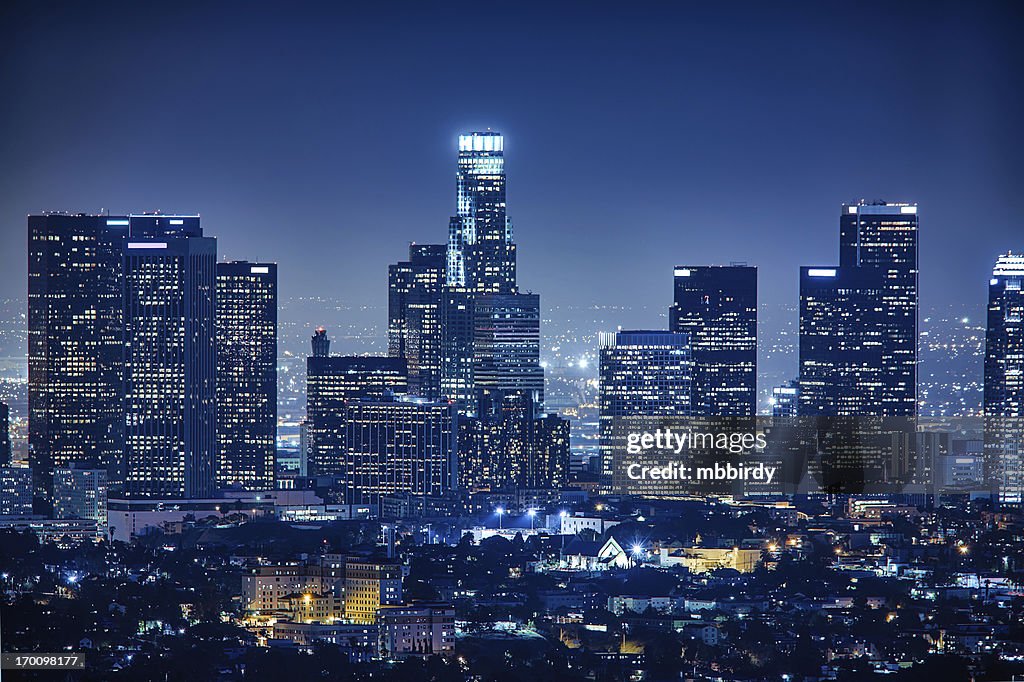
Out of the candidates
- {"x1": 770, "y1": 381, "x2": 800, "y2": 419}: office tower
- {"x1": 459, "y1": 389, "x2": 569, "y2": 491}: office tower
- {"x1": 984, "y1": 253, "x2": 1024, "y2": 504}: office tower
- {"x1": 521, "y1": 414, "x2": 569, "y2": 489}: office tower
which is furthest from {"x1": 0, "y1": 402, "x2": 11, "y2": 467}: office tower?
{"x1": 984, "y1": 253, "x2": 1024, "y2": 504}: office tower

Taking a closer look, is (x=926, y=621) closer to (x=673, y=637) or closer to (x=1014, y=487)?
(x=673, y=637)

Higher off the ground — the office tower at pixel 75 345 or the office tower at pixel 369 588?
the office tower at pixel 75 345

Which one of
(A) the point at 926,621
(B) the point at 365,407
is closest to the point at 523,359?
(B) the point at 365,407

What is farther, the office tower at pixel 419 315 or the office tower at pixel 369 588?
the office tower at pixel 419 315

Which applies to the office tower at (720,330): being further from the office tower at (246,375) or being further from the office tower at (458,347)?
the office tower at (246,375)

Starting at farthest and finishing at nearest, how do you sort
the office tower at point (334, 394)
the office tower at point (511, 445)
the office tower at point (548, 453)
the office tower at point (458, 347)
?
the office tower at point (458, 347)
the office tower at point (334, 394)
the office tower at point (511, 445)
the office tower at point (548, 453)

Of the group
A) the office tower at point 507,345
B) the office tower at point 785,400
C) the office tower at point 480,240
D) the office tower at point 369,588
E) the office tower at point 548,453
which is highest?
the office tower at point 480,240

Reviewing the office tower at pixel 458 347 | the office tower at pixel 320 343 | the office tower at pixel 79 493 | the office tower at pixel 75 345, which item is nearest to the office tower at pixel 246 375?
the office tower at pixel 320 343
